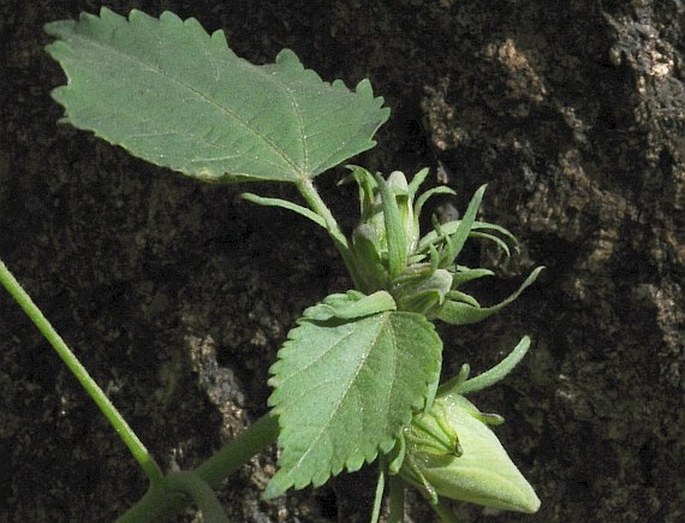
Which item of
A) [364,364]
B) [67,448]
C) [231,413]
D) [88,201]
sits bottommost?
[67,448]

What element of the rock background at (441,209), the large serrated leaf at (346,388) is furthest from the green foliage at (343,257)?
the rock background at (441,209)

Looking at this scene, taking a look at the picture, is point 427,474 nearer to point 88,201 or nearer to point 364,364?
point 364,364

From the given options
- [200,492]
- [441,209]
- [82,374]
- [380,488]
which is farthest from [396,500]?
[441,209]

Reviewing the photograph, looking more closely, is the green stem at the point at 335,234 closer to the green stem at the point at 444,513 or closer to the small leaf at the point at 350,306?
the small leaf at the point at 350,306

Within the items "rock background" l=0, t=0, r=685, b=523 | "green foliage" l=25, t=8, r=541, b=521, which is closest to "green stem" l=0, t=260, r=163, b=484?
"green foliage" l=25, t=8, r=541, b=521

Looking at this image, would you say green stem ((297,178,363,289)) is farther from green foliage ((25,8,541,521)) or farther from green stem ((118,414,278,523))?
green stem ((118,414,278,523))

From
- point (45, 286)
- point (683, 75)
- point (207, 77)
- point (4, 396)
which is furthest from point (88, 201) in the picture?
point (683, 75)
